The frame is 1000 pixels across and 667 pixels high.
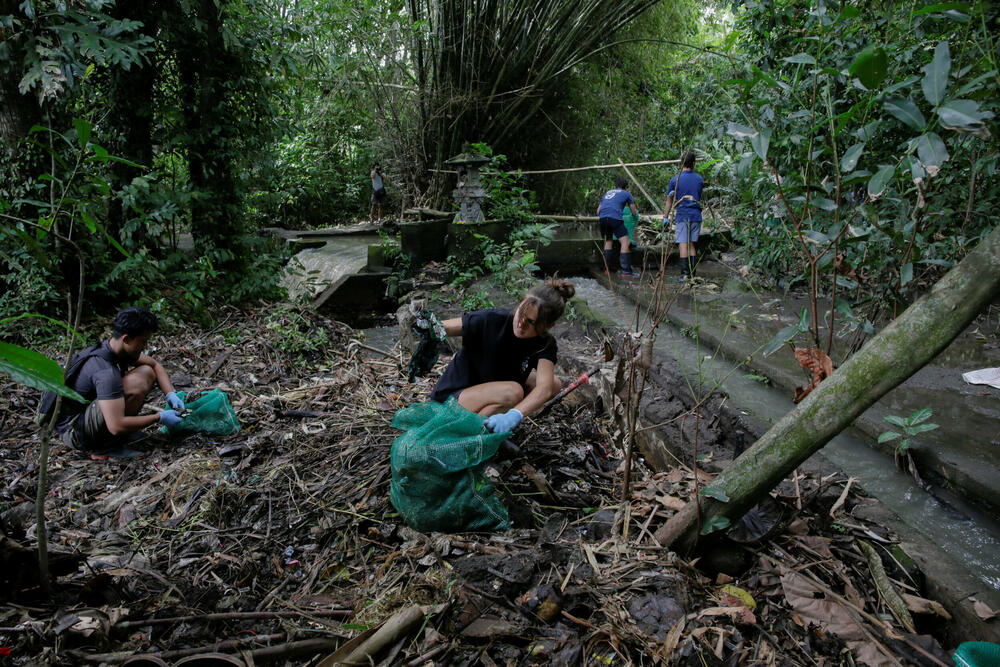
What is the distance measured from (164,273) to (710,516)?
17.4ft

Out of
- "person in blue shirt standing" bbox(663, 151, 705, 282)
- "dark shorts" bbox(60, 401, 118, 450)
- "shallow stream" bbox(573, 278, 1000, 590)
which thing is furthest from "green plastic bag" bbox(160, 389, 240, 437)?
"person in blue shirt standing" bbox(663, 151, 705, 282)

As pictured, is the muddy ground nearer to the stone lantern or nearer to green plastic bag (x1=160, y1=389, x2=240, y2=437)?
green plastic bag (x1=160, y1=389, x2=240, y2=437)

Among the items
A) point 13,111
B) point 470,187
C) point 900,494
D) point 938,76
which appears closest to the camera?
point 938,76

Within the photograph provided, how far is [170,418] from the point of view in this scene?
335 centimetres

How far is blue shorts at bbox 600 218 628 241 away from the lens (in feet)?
22.7

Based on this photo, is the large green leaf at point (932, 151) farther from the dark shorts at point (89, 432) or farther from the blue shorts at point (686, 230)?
the blue shorts at point (686, 230)

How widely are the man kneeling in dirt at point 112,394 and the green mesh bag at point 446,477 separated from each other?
1.85 metres

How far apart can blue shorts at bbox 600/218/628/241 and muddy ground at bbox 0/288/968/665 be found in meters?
4.15

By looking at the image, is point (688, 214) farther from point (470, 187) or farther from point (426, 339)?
point (426, 339)

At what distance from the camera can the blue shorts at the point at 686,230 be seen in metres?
6.49

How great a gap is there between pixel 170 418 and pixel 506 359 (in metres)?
2.09

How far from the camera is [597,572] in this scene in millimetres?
2102

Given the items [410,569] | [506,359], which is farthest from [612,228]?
[410,569]

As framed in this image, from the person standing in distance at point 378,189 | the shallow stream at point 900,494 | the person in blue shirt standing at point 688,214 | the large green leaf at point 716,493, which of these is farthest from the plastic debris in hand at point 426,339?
the person standing in distance at point 378,189
